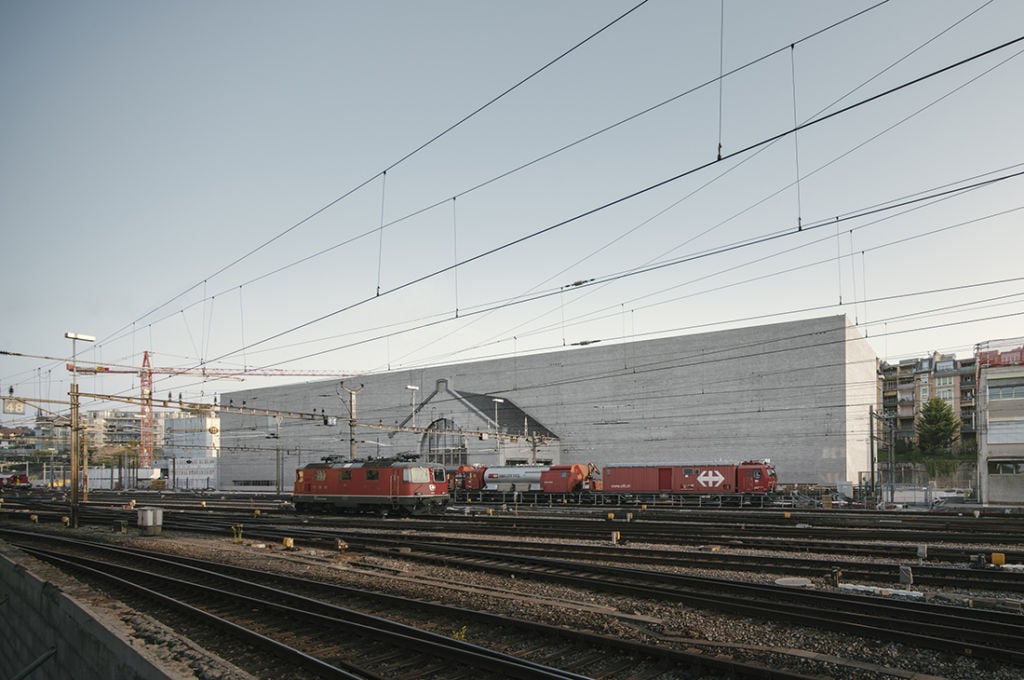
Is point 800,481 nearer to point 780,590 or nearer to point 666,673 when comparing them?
point 780,590

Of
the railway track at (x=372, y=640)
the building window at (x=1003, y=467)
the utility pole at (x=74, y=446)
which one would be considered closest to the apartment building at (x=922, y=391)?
the building window at (x=1003, y=467)

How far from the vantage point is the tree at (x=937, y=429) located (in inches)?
2940

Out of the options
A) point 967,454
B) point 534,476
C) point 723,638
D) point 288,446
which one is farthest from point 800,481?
point 288,446

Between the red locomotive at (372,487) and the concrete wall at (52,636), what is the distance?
17.3 metres

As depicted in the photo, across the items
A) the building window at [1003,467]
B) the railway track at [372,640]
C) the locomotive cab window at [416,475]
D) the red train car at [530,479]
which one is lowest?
the red train car at [530,479]

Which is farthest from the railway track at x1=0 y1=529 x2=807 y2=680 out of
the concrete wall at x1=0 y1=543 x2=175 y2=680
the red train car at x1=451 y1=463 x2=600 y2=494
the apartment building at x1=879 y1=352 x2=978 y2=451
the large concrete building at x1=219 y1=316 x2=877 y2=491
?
the apartment building at x1=879 y1=352 x2=978 y2=451

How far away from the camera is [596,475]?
171 feet

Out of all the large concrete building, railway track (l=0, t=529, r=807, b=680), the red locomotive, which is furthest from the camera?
the large concrete building

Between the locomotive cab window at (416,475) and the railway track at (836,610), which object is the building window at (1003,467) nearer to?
the locomotive cab window at (416,475)

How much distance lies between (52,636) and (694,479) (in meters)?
37.7

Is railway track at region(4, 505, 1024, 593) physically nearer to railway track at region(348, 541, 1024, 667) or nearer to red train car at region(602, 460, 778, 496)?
railway track at region(348, 541, 1024, 667)

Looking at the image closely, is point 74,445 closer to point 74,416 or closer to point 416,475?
point 74,416

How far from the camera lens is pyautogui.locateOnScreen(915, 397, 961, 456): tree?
7469cm

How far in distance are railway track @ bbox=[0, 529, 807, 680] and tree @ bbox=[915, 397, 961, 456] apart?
3149 inches
